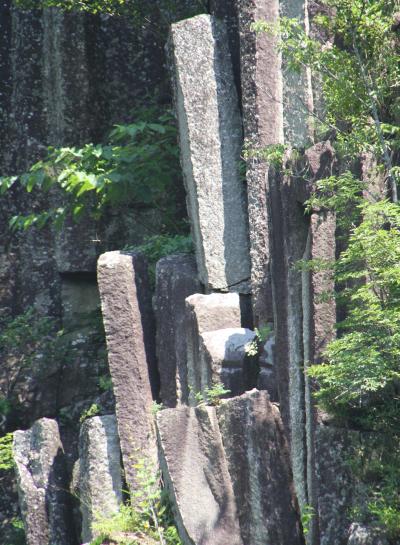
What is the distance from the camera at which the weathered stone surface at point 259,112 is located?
9.02m

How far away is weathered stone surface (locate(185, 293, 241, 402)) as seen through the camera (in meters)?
8.84

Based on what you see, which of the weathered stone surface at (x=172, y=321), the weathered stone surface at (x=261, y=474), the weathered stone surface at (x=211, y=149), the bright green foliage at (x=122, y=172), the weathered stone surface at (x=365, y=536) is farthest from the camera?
the bright green foliage at (x=122, y=172)

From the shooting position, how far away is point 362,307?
6.66 m

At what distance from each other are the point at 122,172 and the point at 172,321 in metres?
1.82

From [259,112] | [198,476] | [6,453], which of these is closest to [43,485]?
[6,453]

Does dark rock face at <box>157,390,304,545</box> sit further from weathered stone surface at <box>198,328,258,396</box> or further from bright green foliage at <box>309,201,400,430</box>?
weathered stone surface at <box>198,328,258,396</box>

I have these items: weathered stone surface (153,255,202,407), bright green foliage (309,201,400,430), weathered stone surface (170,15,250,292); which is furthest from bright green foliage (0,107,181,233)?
bright green foliage (309,201,400,430)

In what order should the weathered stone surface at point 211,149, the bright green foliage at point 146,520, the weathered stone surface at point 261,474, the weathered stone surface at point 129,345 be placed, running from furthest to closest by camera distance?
the weathered stone surface at point 211,149, the weathered stone surface at point 129,345, the bright green foliage at point 146,520, the weathered stone surface at point 261,474

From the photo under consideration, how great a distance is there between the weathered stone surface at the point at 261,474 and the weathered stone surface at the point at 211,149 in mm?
2519

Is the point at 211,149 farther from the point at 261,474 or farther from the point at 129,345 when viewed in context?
the point at 261,474

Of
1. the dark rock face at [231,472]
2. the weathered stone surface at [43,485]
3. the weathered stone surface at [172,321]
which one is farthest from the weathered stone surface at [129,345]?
the dark rock face at [231,472]

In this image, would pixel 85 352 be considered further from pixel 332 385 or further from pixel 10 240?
pixel 332 385

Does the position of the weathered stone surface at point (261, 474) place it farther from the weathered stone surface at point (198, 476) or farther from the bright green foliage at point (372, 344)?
the bright green foliage at point (372, 344)

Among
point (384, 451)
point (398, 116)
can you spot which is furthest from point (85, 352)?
point (384, 451)
